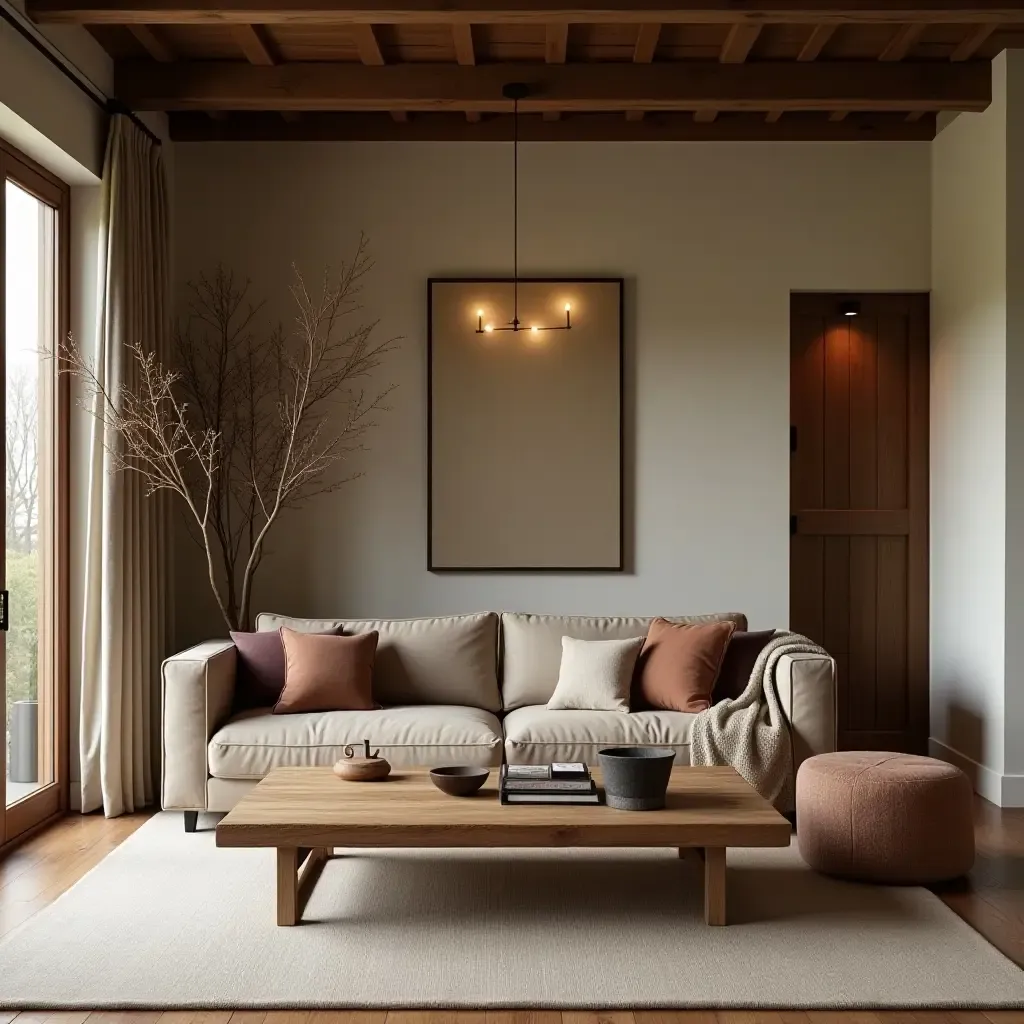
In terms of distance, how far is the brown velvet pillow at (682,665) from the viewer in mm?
4609

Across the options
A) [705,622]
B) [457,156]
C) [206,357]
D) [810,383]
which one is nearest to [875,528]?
[810,383]

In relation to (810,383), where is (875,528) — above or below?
below

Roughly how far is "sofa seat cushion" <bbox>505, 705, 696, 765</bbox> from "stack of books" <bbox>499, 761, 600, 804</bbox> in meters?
0.66

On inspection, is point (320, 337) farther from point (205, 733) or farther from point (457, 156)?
point (205, 733)

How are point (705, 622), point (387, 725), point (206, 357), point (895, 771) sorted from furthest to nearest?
point (206, 357), point (705, 622), point (387, 725), point (895, 771)

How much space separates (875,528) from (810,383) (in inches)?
30.4

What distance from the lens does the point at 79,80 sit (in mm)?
4555

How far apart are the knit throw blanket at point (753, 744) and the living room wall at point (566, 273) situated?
128 centimetres

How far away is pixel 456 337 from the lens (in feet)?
18.4

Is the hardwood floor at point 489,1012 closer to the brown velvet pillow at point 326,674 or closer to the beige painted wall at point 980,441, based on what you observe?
the beige painted wall at point 980,441

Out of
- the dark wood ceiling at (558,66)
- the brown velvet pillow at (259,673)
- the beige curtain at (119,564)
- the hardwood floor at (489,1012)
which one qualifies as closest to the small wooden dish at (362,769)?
the hardwood floor at (489,1012)

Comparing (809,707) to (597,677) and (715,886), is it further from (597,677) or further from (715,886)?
(715,886)

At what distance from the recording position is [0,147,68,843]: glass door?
4.29 meters

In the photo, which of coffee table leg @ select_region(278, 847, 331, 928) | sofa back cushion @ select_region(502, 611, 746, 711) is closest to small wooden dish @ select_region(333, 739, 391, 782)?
coffee table leg @ select_region(278, 847, 331, 928)
